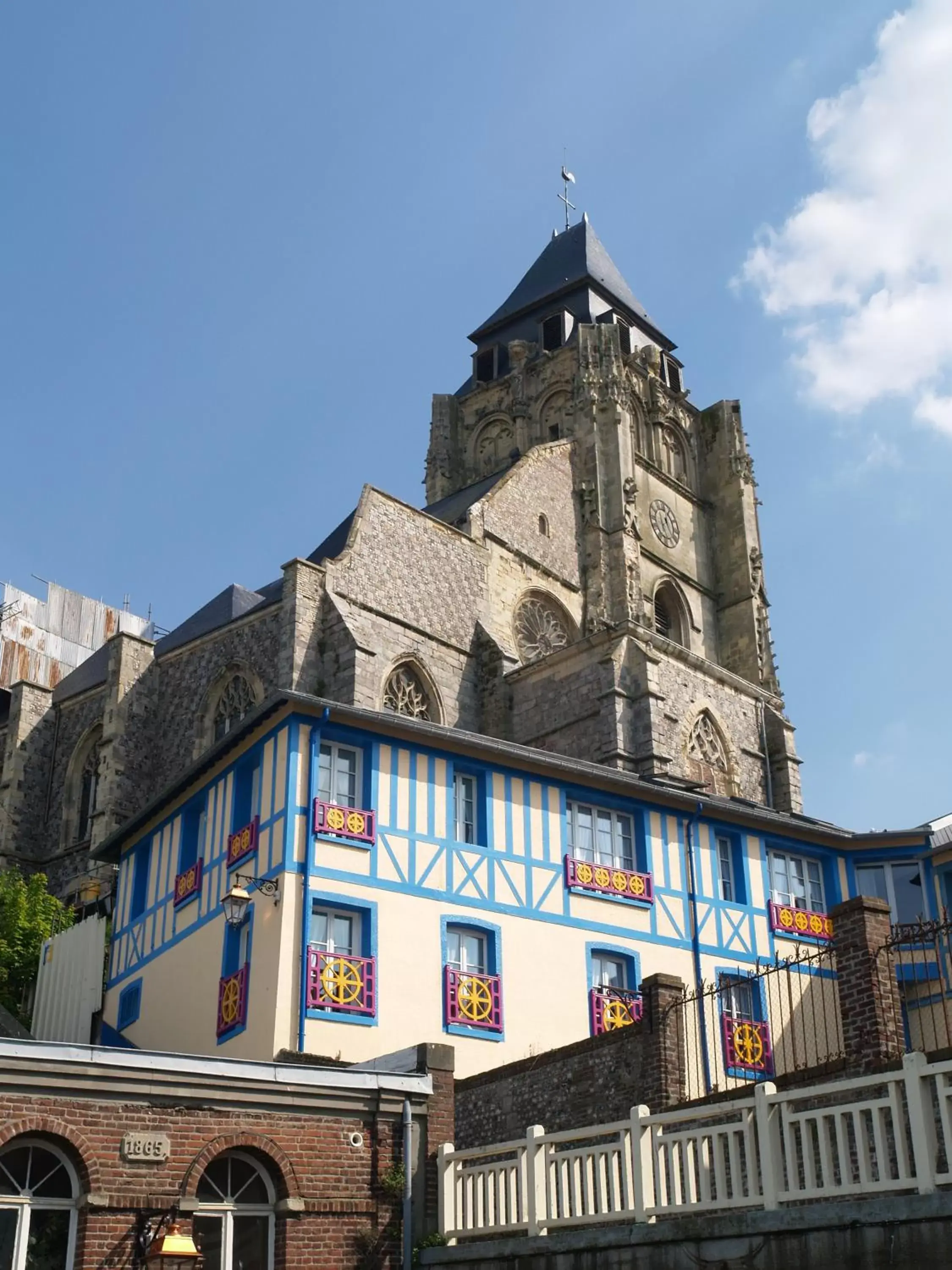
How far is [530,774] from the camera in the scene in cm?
1780

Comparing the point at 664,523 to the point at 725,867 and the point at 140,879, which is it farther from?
the point at 140,879

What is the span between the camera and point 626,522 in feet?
124

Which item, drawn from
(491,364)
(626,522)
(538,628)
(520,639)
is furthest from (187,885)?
(491,364)

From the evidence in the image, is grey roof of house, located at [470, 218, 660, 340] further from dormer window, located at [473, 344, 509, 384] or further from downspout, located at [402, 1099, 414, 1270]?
downspout, located at [402, 1099, 414, 1270]

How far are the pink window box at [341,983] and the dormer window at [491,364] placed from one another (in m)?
33.0

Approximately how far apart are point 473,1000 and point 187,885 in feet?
12.8

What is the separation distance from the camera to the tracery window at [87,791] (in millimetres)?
32438

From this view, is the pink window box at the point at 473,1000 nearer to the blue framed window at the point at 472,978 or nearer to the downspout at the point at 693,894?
the blue framed window at the point at 472,978

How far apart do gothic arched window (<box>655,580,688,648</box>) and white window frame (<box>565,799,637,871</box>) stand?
2230 cm

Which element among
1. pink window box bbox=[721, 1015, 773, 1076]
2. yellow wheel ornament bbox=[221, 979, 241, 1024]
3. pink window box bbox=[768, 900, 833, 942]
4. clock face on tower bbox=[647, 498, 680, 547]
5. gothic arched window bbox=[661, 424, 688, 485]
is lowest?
pink window box bbox=[721, 1015, 773, 1076]

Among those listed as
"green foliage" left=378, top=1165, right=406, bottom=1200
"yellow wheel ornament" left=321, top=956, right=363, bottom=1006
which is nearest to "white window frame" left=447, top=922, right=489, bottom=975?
"yellow wheel ornament" left=321, top=956, right=363, bottom=1006

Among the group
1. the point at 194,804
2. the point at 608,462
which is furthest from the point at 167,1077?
the point at 608,462

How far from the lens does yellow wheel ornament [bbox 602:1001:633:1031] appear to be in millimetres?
16938

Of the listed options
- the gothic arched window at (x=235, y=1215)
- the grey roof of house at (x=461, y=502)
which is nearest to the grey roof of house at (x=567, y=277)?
the grey roof of house at (x=461, y=502)
